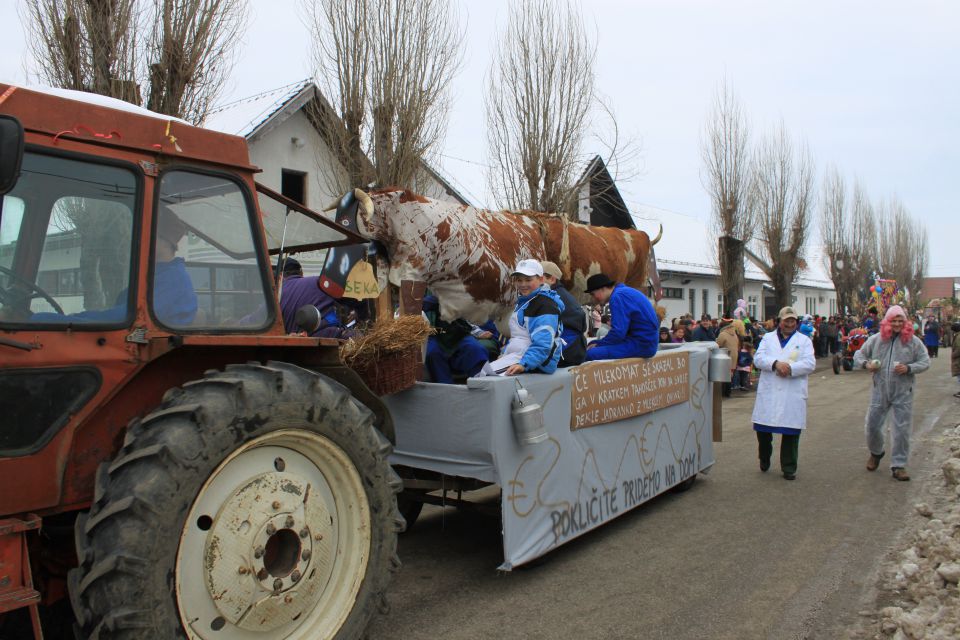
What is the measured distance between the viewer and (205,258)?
10.2ft

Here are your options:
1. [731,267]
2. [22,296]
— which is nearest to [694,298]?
[731,267]

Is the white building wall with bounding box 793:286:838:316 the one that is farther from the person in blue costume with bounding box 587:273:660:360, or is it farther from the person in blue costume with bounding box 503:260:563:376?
the person in blue costume with bounding box 503:260:563:376

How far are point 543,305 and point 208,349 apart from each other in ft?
8.35

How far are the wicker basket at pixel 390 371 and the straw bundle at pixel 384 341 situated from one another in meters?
0.03

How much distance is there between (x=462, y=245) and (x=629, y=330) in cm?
174

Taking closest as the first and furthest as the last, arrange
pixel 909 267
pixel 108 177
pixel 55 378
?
pixel 55 378 → pixel 108 177 → pixel 909 267

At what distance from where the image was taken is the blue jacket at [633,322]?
19.8 feet

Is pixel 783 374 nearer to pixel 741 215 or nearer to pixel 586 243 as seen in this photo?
pixel 586 243

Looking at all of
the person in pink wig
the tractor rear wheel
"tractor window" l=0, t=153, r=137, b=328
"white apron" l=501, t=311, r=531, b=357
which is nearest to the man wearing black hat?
"white apron" l=501, t=311, r=531, b=357

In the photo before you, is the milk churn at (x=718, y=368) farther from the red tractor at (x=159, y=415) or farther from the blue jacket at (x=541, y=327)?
the red tractor at (x=159, y=415)

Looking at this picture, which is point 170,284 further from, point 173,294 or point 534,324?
point 534,324

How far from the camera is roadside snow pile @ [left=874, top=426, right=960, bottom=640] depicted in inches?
138

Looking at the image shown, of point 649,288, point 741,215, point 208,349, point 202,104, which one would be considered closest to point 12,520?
point 208,349

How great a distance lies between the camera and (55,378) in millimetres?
2564
